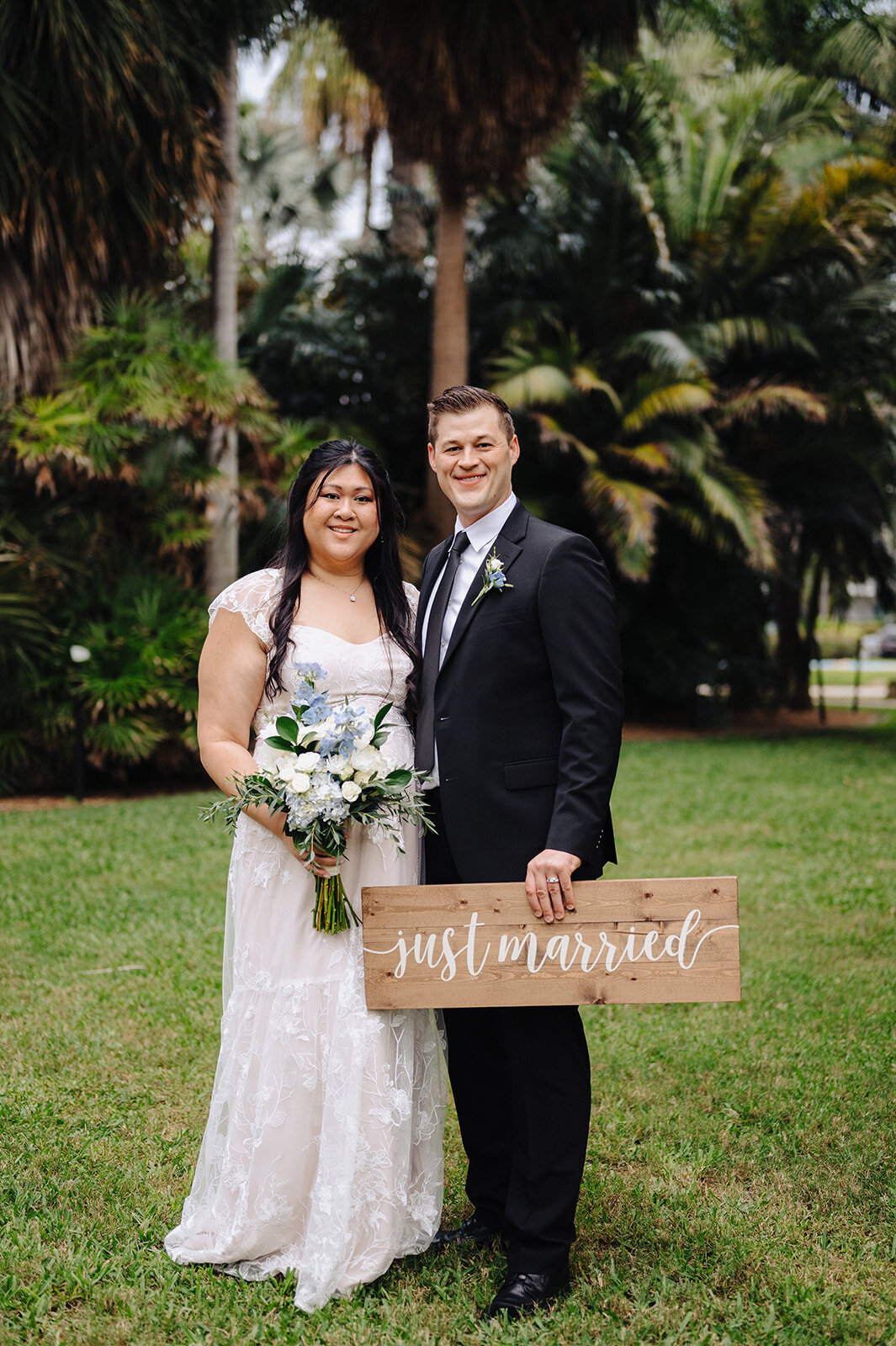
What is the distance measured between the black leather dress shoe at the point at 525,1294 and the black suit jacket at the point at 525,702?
0.99m

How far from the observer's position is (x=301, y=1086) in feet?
9.81

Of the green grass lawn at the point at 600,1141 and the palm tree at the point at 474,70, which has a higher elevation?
the palm tree at the point at 474,70

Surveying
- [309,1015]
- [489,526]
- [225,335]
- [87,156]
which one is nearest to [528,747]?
[489,526]

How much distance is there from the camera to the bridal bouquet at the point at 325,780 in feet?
8.97

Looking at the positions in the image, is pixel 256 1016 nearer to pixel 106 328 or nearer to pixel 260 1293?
pixel 260 1293

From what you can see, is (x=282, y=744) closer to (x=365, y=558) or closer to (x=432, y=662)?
(x=432, y=662)

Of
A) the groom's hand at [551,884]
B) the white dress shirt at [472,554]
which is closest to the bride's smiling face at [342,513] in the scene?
the white dress shirt at [472,554]

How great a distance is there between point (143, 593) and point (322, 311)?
693cm

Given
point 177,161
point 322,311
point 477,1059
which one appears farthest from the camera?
point 322,311

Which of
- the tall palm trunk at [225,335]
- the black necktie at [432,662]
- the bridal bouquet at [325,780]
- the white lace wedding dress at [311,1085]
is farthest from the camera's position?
the tall palm trunk at [225,335]

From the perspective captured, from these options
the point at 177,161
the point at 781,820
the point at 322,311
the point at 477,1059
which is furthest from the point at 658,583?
the point at 477,1059

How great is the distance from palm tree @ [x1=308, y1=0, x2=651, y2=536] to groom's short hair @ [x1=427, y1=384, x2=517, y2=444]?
9.98 m

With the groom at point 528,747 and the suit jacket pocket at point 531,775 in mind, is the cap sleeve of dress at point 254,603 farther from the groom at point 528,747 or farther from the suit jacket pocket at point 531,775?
the suit jacket pocket at point 531,775

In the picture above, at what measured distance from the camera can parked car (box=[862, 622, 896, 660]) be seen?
42.3m
